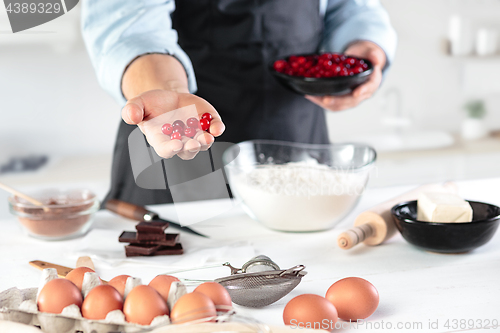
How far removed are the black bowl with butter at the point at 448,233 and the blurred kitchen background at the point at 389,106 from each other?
5.01 ft

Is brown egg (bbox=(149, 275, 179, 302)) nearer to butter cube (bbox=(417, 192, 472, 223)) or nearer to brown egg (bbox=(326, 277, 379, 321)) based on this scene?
brown egg (bbox=(326, 277, 379, 321))

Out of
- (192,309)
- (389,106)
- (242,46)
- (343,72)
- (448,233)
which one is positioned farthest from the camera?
(389,106)

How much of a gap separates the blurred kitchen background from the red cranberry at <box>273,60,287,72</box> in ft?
4.00

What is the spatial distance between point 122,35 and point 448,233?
0.58 metres

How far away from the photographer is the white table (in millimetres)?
511

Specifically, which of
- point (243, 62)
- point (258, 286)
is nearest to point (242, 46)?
point (243, 62)

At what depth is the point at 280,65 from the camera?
947mm

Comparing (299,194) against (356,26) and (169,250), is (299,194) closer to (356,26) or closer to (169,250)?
(169,250)

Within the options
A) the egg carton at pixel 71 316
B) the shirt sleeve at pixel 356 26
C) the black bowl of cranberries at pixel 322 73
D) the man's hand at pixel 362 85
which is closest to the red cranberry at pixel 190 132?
the egg carton at pixel 71 316

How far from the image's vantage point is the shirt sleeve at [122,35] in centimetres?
77

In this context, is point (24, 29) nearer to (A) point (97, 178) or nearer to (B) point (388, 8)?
(A) point (97, 178)

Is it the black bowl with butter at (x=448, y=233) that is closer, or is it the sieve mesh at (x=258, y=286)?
the sieve mesh at (x=258, y=286)

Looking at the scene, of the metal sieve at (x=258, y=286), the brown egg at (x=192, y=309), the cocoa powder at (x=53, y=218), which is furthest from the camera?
the cocoa powder at (x=53, y=218)

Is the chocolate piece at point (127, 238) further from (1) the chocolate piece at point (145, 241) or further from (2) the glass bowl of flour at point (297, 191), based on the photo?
(2) the glass bowl of flour at point (297, 191)
